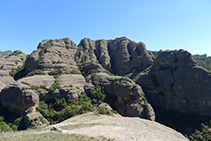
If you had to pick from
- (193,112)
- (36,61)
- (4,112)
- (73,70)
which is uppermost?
(36,61)

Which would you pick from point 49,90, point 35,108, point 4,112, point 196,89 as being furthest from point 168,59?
point 4,112

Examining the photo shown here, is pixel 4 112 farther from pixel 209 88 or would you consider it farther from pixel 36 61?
pixel 209 88

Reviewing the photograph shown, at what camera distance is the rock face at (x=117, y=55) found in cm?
8825

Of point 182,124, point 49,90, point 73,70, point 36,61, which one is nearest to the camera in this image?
point 49,90

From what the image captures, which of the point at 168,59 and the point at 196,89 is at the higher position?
the point at 168,59

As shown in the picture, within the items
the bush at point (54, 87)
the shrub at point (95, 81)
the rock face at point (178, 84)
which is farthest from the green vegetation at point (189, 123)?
the bush at point (54, 87)

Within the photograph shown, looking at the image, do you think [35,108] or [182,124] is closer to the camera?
[35,108]

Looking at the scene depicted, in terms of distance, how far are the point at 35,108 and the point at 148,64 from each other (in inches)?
2709

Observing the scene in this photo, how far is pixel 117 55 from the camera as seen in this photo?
101 m

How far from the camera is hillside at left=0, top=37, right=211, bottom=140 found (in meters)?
39.8

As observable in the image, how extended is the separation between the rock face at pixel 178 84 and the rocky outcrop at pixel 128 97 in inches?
546

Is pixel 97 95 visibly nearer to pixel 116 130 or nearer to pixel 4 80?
pixel 116 130

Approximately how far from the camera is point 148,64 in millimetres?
83938

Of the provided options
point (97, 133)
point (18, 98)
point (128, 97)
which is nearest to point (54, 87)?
point (18, 98)
